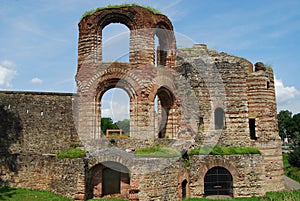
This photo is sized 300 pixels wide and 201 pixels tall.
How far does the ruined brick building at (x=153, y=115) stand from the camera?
15.3 metres

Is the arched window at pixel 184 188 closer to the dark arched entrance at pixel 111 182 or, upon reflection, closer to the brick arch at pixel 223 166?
the brick arch at pixel 223 166

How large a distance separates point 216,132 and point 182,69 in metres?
4.14

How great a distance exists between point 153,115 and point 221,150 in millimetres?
4024

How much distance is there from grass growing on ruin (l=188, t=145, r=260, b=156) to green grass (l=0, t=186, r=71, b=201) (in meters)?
6.73

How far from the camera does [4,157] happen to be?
609 inches

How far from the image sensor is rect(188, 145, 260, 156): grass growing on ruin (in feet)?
51.3

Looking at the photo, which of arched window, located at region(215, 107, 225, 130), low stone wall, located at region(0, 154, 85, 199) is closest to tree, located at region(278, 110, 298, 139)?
arched window, located at region(215, 107, 225, 130)

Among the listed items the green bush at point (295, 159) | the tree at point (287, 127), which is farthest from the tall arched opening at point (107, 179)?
the tree at point (287, 127)

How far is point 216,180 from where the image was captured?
1588cm

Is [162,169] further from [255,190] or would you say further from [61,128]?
Result: [61,128]

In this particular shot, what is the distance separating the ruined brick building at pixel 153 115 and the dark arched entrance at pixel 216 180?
51 millimetres

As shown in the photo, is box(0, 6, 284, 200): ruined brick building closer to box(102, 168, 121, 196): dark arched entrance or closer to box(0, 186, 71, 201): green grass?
box(102, 168, 121, 196): dark arched entrance

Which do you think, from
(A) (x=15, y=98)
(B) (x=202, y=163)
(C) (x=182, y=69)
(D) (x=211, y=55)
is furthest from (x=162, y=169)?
(A) (x=15, y=98)

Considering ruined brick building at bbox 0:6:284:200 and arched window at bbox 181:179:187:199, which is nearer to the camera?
arched window at bbox 181:179:187:199
